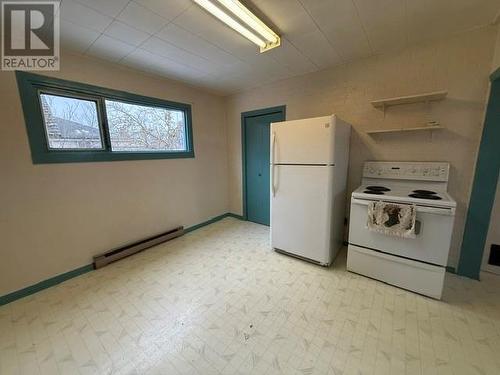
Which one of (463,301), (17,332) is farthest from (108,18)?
(463,301)

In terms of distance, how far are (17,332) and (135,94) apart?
97.9 inches

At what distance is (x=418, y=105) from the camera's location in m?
2.06

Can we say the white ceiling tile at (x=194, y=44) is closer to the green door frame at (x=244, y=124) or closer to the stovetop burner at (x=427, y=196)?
the green door frame at (x=244, y=124)

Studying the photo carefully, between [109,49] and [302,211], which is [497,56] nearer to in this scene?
[302,211]

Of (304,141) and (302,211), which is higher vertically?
(304,141)

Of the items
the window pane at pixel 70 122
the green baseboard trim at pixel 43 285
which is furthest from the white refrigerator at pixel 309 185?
the green baseboard trim at pixel 43 285

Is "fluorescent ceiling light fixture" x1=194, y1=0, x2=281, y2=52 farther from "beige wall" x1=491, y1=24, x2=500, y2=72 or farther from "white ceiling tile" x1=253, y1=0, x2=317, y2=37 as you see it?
"beige wall" x1=491, y1=24, x2=500, y2=72

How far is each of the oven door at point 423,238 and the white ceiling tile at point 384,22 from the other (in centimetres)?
153

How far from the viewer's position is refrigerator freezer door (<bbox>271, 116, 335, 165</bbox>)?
199 centimetres

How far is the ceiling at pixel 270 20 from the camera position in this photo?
1.44 metres

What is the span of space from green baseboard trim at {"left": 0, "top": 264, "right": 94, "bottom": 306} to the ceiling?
2268 millimetres

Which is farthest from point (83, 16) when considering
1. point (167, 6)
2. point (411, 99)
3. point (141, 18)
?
point (411, 99)

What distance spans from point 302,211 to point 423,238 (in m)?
1.07

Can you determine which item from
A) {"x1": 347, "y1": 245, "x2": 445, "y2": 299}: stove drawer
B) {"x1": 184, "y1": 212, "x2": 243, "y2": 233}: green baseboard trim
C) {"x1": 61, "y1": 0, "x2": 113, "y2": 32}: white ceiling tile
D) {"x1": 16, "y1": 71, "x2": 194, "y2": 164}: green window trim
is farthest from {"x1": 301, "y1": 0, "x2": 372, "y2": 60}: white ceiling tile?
{"x1": 184, "y1": 212, "x2": 243, "y2": 233}: green baseboard trim
